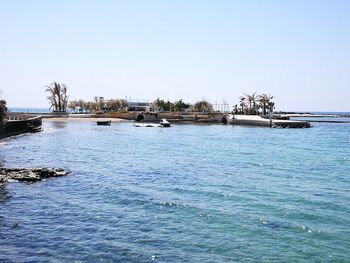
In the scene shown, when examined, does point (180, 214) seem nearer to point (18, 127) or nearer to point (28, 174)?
point (28, 174)

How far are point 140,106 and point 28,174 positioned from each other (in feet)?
521

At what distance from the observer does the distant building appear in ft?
632

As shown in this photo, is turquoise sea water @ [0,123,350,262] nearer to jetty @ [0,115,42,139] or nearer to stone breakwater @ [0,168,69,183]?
stone breakwater @ [0,168,69,183]

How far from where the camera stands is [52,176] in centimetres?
3697

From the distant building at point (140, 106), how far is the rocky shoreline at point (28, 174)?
15362 centimetres

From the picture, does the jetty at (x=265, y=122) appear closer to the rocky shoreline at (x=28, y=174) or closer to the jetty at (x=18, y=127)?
the jetty at (x=18, y=127)

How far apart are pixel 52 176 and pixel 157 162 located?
14.6 m

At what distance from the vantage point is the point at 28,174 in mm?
36000

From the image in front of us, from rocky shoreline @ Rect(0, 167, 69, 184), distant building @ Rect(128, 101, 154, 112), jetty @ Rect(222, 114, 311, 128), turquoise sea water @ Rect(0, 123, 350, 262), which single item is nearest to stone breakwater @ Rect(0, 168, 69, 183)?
rocky shoreline @ Rect(0, 167, 69, 184)

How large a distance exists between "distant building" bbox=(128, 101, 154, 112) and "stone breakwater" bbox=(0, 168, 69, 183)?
504ft

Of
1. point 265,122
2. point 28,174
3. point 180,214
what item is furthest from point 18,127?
point 265,122

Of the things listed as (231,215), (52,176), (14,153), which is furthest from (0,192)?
(14,153)

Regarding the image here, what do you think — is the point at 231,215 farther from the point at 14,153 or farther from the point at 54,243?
the point at 14,153

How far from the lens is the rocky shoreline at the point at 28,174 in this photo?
34.6 meters
